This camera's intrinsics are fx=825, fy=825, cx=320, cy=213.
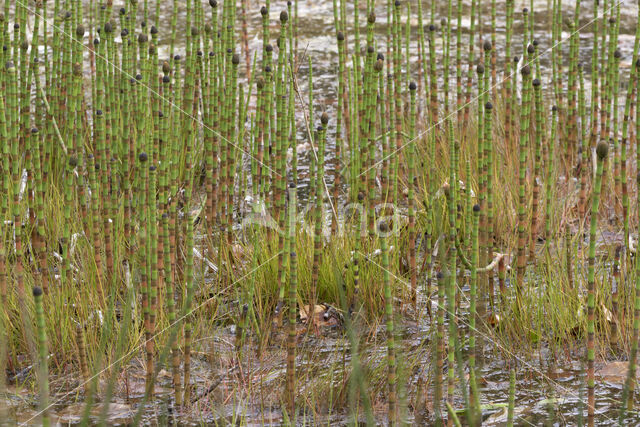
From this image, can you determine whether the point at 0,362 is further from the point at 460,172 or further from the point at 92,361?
the point at 460,172

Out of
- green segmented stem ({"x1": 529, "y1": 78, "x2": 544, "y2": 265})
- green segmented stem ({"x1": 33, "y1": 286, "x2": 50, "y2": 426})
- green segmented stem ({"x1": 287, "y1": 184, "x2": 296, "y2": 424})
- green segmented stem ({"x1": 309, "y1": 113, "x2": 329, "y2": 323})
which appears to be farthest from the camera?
green segmented stem ({"x1": 529, "y1": 78, "x2": 544, "y2": 265})

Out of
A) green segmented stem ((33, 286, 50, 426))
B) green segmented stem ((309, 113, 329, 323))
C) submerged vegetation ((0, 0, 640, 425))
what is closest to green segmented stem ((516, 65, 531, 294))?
submerged vegetation ((0, 0, 640, 425))

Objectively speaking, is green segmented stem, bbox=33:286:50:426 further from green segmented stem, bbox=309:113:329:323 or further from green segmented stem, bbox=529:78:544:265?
green segmented stem, bbox=529:78:544:265

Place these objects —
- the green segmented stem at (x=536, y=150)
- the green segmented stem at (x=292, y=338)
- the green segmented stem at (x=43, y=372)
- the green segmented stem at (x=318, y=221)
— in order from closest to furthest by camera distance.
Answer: the green segmented stem at (x=43, y=372) < the green segmented stem at (x=292, y=338) < the green segmented stem at (x=318, y=221) < the green segmented stem at (x=536, y=150)

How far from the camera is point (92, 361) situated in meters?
Result: 1.70

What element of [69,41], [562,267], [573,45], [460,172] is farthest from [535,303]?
[69,41]

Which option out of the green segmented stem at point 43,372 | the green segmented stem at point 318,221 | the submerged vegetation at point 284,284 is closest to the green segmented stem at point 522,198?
the submerged vegetation at point 284,284

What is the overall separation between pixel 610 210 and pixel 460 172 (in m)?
0.49

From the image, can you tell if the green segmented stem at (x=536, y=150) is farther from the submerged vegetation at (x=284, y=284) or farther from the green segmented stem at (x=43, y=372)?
the green segmented stem at (x=43, y=372)

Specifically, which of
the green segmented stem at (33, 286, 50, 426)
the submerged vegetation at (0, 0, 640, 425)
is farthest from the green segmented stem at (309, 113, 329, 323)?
the green segmented stem at (33, 286, 50, 426)

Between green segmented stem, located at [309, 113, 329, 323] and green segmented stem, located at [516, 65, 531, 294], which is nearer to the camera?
green segmented stem, located at [309, 113, 329, 323]

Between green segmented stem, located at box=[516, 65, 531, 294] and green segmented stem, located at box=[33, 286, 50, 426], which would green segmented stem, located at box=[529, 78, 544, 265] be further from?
green segmented stem, located at box=[33, 286, 50, 426]

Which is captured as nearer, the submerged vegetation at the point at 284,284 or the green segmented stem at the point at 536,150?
the submerged vegetation at the point at 284,284

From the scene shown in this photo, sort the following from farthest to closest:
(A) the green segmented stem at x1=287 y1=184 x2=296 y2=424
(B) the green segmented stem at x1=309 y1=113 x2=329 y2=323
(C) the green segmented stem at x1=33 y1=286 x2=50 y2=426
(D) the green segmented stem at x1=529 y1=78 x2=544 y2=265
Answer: (D) the green segmented stem at x1=529 y1=78 x2=544 y2=265, (B) the green segmented stem at x1=309 y1=113 x2=329 y2=323, (A) the green segmented stem at x1=287 y1=184 x2=296 y2=424, (C) the green segmented stem at x1=33 y1=286 x2=50 y2=426
